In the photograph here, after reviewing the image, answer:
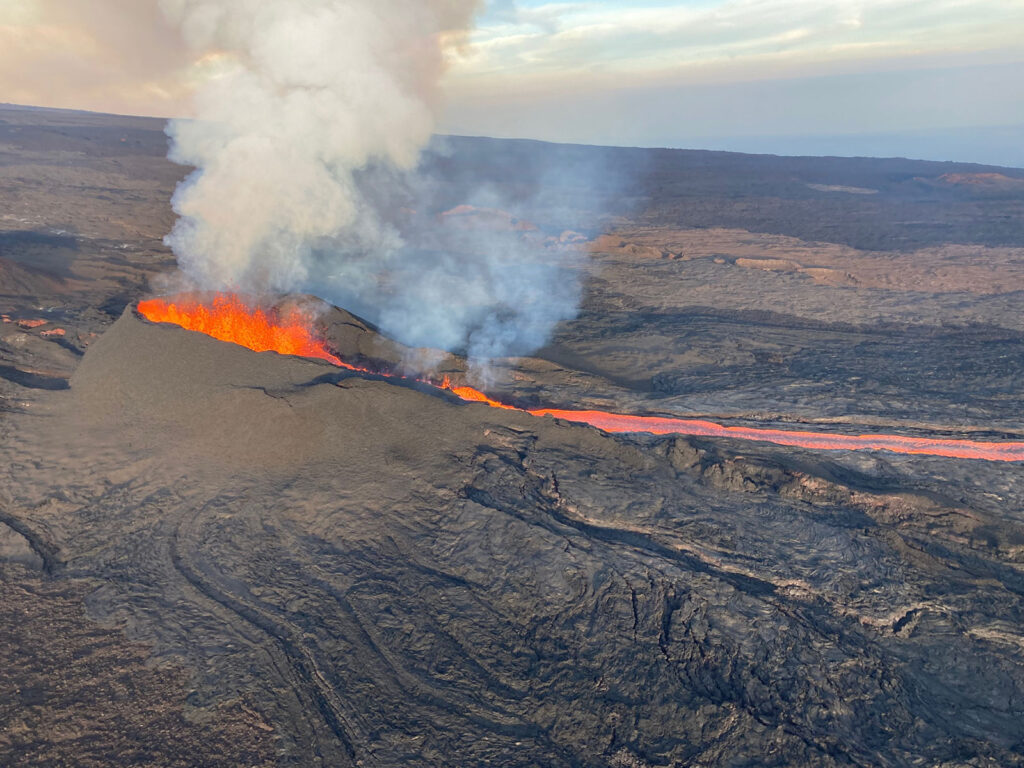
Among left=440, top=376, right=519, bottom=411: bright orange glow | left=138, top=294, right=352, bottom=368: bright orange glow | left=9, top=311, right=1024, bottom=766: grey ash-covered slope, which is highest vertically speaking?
left=138, top=294, right=352, bottom=368: bright orange glow

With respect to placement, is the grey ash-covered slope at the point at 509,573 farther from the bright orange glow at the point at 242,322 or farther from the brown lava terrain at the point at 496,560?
the bright orange glow at the point at 242,322

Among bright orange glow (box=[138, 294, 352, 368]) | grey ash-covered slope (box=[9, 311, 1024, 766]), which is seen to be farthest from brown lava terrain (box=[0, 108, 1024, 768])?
bright orange glow (box=[138, 294, 352, 368])

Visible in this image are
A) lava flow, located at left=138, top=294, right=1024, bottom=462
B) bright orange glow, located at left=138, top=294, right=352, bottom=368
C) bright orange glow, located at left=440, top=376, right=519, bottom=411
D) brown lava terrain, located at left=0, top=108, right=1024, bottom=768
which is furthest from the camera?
bright orange glow, located at left=440, top=376, right=519, bottom=411

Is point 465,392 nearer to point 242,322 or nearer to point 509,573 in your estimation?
point 242,322

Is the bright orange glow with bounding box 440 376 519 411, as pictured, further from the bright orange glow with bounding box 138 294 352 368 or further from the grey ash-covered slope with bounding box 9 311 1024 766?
the grey ash-covered slope with bounding box 9 311 1024 766

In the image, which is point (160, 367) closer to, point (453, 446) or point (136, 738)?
point (453, 446)

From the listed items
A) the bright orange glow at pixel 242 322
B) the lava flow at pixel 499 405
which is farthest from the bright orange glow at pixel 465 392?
the bright orange glow at pixel 242 322

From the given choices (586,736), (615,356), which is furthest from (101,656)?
(615,356)
